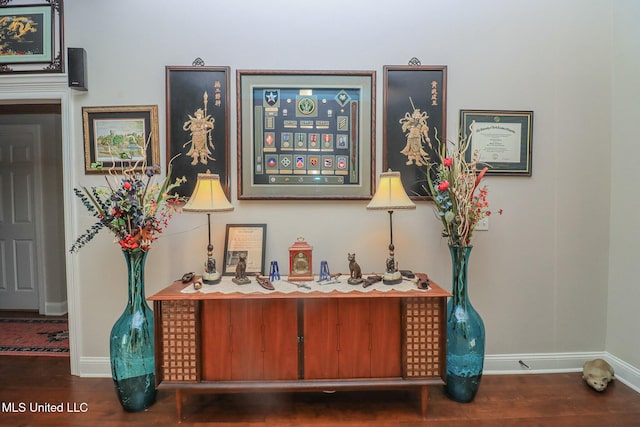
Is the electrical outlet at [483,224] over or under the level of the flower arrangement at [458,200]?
under

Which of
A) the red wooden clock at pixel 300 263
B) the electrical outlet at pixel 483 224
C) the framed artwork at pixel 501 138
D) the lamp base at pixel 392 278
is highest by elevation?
the framed artwork at pixel 501 138

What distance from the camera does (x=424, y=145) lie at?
217 centimetres

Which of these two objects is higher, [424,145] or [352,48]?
[352,48]

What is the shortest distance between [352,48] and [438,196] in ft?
4.01

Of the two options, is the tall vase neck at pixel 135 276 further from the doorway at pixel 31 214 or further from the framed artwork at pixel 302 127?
the doorway at pixel 31 214

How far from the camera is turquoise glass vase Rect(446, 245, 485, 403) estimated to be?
1890 mm

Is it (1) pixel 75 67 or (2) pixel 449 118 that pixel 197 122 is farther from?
(2) pixel 449 118

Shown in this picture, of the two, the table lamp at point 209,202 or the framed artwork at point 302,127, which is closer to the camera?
the table lamp at point 209,202

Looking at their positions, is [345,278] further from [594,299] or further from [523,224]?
[594,299]

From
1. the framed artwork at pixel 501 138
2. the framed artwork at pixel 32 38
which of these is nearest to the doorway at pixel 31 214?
the framed artwork at pixel 32 38

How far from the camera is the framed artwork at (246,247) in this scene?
2.11 m

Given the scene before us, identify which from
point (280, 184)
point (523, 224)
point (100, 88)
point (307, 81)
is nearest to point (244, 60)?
point (307, 81)

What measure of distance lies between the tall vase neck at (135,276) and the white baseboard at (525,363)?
77 cm

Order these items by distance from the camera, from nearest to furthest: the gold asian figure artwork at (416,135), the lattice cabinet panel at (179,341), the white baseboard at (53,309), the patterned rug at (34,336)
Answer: the lattice cabinet panel at (179,341) < the gold asian figure artwork at (416,135) < the patterned rug at (34,336) < the white baseboard at (53,309)
